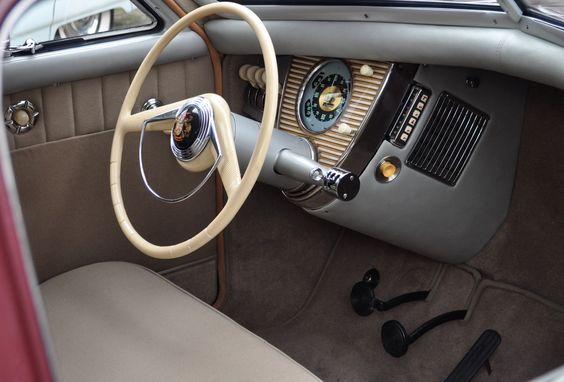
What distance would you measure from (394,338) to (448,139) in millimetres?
643

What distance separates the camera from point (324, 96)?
1803mm

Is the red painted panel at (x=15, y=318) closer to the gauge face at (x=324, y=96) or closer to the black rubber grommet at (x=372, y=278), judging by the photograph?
the gauge face at (x=324, y=96)

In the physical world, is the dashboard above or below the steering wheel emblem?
below

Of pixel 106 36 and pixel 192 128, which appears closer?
pixel 192 128

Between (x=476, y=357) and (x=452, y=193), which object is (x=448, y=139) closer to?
(x=452, y=193)

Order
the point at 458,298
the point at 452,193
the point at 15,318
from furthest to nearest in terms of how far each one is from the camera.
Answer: the point at 458,298, the point at 452,193, the point at 15,318

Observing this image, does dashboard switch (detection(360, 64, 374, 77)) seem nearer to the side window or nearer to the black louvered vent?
the black louvered vent

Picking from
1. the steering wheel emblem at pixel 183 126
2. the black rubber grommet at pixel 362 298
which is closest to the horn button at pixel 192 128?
the steering wheel emblem at pixel 183 126

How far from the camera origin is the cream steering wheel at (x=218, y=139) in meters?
1.30

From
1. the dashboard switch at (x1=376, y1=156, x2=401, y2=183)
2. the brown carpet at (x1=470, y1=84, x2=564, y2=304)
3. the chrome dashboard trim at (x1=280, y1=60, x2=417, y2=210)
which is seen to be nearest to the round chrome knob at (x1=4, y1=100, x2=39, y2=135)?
the chrome dashboard trim at (x1=280, y1=60, x2=417, y2=210)

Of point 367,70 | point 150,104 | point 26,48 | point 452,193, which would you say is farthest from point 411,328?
point 26,48

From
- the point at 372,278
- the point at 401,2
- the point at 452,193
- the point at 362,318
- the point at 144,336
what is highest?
the point at 401,2

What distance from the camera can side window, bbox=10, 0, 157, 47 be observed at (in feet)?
5.49

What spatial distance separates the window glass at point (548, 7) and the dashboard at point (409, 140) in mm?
331
